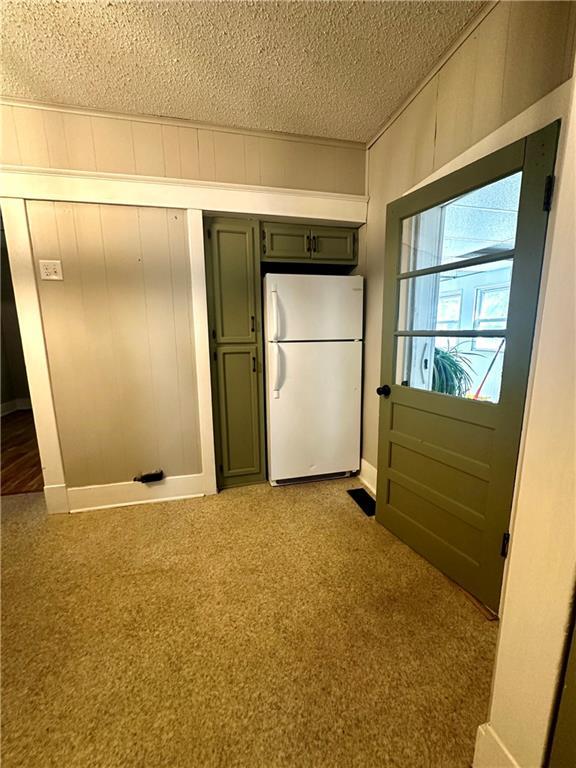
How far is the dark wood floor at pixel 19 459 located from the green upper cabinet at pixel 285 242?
9.36ft

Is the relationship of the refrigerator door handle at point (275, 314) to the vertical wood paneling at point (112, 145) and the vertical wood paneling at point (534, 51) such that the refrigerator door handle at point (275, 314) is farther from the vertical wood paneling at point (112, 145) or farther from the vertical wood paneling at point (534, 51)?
the vertical wood paneling at point (534, 51)

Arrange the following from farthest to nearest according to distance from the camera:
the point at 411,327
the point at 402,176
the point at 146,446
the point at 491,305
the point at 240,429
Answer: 1. the point at 240,429
2. the point at 146,446
3. the point at 402,176
4. the point at 411,327
5. the point at 491,305

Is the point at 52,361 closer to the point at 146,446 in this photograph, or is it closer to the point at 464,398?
the point at 146,446

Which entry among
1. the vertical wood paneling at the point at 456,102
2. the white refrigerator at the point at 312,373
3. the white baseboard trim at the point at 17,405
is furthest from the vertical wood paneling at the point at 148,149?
the white baseboard trim at the point at 17,405

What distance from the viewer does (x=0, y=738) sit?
1.04m

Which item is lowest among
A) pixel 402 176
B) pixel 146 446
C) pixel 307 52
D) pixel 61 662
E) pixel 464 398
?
pixel 61 662

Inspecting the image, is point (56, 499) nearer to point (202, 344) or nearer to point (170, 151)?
point (202, 344)

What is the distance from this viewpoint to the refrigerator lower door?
2.51 meters

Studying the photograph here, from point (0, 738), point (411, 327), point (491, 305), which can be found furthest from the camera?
point (411, 327)

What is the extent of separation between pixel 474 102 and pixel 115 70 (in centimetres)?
189

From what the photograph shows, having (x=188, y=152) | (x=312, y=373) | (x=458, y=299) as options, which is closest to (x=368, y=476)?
(x=312, y=373)

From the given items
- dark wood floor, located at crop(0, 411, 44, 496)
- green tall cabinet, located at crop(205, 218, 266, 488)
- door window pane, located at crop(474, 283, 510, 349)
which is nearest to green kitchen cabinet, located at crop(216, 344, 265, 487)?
green tall cabinet, located at crop(205, 218, 266, 488)

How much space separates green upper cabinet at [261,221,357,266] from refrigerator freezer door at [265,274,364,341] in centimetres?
26

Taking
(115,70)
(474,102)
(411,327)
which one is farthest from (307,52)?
(411,327)
